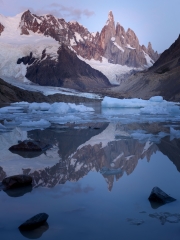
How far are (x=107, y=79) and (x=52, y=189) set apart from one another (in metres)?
178

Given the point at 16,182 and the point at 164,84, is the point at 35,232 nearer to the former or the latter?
the point at 16,182

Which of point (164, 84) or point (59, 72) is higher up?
point (59, 72)

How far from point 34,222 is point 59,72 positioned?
152m

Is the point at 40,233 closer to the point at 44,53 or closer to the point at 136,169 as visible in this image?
the point at 136,169

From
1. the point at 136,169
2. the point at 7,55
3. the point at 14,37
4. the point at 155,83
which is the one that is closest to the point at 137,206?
the point at 136,169

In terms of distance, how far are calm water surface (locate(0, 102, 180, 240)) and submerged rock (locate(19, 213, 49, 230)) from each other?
8cm

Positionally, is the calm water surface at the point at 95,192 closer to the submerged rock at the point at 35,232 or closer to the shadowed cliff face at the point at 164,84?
the submerged rock at the point at 35,232

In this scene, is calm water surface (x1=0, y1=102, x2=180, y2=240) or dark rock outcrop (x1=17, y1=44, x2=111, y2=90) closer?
calm water surface (x1=0, y1=102, x2=180, y2=240)

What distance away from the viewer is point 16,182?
17.0 feet

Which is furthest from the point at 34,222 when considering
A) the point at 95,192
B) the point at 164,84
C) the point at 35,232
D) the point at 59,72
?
the point at 59,72

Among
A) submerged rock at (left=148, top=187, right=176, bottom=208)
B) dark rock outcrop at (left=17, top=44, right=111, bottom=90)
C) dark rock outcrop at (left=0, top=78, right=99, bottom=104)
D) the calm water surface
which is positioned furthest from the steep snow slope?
submerged rock at (left=148, top=187, right=176, bottom=208)

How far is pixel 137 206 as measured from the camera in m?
4.31

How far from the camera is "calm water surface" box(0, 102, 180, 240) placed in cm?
362

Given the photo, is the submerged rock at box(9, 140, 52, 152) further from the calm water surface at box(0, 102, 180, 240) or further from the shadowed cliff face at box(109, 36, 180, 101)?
the shadowed cliff face at box(109, 36, 180, 101)
